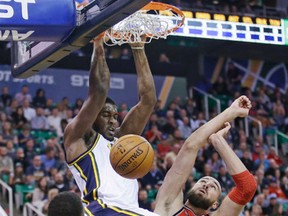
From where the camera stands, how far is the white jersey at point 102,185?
5621 mm

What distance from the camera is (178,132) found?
16406 millimetres

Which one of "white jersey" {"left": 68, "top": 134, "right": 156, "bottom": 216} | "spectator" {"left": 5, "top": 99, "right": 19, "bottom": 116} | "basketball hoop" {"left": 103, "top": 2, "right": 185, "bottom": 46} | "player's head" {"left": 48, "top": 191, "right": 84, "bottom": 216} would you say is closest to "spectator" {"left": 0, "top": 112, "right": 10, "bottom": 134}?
"spectator" {"left": 5, "top": 99, "right": 19, "bottom": 116}

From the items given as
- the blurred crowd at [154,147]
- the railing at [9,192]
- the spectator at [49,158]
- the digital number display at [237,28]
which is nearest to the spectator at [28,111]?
the blurred crowd at [154,147]

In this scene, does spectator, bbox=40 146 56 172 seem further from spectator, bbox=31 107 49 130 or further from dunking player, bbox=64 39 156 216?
dunking player, bbox=64 39 156 216

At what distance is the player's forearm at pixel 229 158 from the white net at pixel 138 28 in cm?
105

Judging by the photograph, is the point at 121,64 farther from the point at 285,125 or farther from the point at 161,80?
the point at 285,125

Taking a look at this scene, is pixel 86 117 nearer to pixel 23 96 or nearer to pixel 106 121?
pixel 106 121

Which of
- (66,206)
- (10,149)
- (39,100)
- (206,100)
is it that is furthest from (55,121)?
(66,206)

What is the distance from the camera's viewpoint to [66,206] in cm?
399

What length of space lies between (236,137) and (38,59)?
11.5m

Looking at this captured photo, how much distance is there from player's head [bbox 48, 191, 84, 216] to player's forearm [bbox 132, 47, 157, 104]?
2.44 meters

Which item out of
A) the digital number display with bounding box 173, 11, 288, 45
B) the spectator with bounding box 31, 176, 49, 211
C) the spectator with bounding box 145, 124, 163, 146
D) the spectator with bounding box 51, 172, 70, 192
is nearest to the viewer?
the digital number display with bounding box 173, 11, 288, 45

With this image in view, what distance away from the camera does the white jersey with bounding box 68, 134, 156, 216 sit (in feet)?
18.4

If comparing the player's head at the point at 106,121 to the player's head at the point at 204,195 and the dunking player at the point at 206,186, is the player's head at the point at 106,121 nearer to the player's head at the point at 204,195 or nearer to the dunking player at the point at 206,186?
the dunking player at the point at 206,186
